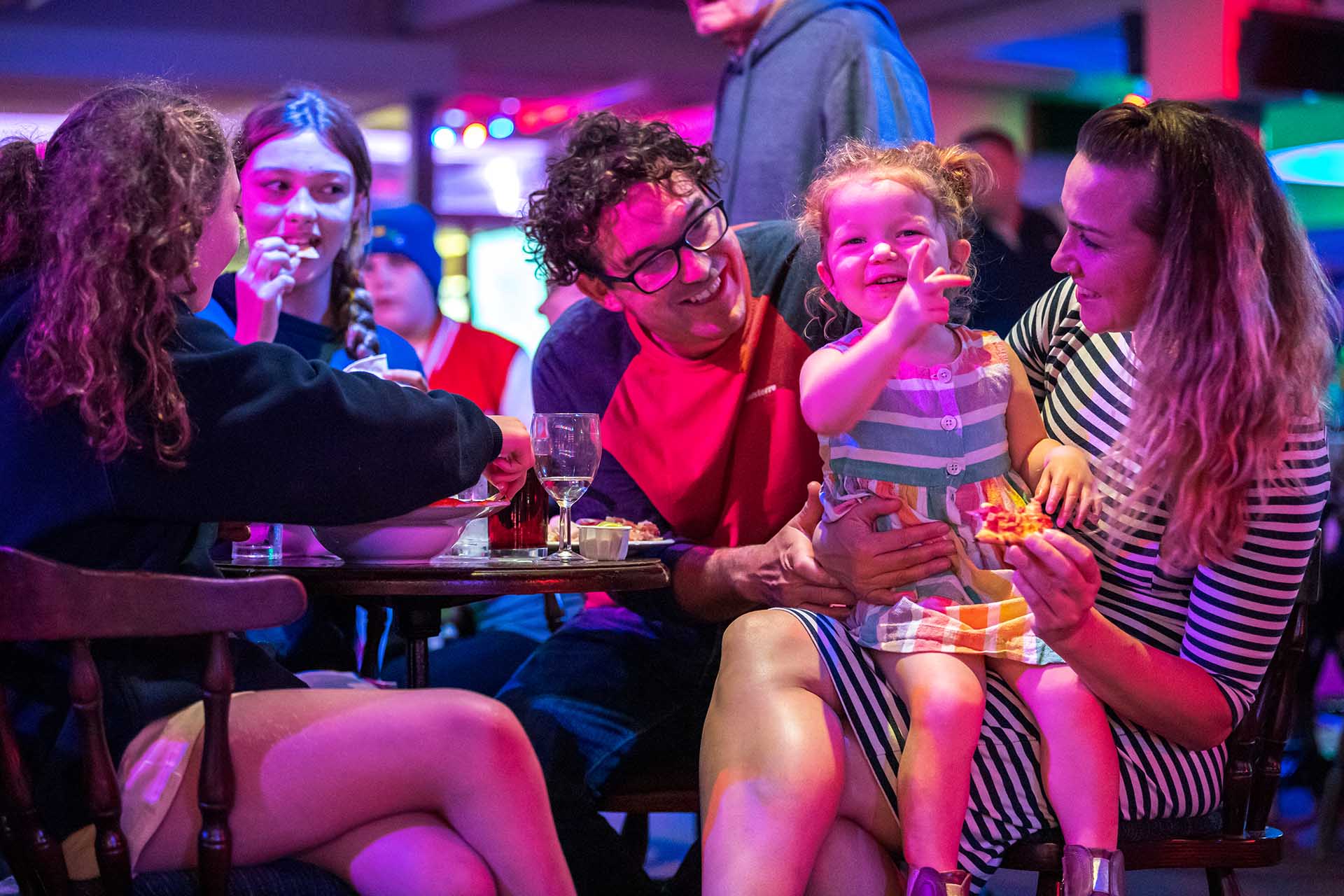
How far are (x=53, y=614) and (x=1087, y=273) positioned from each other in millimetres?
1421

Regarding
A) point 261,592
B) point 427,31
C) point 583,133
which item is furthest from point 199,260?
point 427,31

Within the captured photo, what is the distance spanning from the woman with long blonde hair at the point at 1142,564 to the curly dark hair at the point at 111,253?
884 mm

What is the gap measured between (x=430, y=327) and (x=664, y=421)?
1916 millimetres

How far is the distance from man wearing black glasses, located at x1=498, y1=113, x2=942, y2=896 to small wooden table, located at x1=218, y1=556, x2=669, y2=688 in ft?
1.06

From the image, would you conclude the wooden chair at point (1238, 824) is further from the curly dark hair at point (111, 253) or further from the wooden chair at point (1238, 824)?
the curly dark hair at point (111, 253)

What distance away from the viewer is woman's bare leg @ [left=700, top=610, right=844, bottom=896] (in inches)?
71.4

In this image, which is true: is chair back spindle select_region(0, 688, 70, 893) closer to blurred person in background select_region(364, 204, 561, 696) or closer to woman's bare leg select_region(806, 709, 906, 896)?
woman's bare leg select_region(806, 709, 906, 896)

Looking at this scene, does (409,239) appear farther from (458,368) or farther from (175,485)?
(175,485)

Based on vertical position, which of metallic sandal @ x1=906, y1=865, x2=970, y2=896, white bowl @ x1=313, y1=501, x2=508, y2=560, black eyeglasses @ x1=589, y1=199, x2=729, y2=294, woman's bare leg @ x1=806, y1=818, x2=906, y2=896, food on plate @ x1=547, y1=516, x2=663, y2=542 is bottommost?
woman's bare leg @ x1=806, y1=818, x2=906, y2=896

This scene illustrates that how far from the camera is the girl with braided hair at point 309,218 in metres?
2.98

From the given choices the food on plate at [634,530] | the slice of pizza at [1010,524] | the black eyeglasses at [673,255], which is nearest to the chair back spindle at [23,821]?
the food on plate at [634,530]

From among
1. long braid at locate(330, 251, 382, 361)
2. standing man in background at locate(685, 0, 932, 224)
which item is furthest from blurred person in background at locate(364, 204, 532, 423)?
standing man in background at locate(685, 0, 932, 224)

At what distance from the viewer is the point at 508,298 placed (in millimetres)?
11203

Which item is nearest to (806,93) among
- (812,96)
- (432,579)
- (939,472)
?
(812,96)
